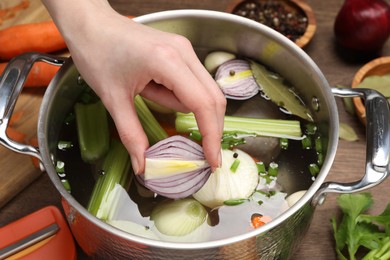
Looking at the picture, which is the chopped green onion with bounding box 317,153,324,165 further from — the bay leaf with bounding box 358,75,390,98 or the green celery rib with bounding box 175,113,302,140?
the bay leaf with bounding box 358,75,390,98

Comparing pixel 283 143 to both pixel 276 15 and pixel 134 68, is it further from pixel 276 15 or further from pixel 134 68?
pixel 276 15

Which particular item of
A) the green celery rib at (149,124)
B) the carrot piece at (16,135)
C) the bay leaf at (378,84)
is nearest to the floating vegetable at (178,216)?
the green celery rib at (149,124)

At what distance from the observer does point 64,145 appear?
3.46ft

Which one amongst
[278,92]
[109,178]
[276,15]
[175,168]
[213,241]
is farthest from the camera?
[276,15]

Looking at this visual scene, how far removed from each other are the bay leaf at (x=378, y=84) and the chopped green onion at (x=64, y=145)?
24.8 inches

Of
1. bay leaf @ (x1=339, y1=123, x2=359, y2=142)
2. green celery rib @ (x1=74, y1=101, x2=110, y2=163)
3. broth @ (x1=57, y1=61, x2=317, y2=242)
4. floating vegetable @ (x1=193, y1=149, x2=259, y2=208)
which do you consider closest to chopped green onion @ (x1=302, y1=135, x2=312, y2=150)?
broth @ (x1=57, y1=61, x2=317, y2=242)

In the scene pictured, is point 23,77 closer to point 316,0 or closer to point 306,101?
point 306,101

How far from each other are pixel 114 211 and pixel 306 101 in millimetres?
406

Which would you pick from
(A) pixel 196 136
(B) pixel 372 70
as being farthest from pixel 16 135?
(B) pixel 372 70

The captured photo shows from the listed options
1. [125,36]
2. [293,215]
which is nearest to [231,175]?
[293,215]

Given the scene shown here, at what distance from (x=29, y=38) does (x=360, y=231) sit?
0.81 metres

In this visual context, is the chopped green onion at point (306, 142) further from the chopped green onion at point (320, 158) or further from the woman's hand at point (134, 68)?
the woman's hand at point (134, 68)

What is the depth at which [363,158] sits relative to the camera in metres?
1.25

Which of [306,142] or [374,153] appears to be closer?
[374,153]
